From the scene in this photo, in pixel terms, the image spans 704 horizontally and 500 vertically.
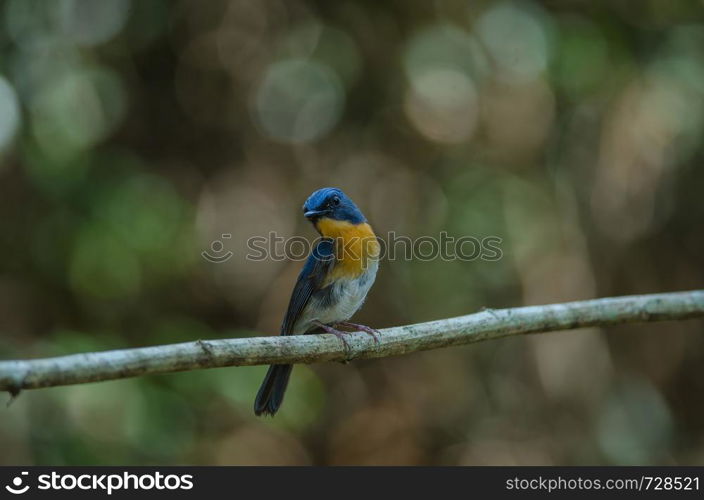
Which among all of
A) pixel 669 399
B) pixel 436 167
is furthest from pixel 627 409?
pixel 436 167

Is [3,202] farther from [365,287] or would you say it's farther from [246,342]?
[246,342]

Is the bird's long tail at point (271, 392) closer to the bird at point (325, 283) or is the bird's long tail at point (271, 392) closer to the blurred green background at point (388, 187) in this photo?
the bird at point (325, 283)

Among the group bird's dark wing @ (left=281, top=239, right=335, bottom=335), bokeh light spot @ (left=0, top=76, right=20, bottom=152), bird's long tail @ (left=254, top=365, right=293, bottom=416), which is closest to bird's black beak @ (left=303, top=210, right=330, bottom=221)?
bird's dark wing @ (left=281, top=239, right=335, bottom=335)

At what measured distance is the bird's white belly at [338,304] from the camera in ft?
15.1

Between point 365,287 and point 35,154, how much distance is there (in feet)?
11.4

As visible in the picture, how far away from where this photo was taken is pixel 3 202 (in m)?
7.05

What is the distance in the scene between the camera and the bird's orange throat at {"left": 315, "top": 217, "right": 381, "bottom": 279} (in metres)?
4.66

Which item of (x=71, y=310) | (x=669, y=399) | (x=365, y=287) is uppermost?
(x=365, y=287)

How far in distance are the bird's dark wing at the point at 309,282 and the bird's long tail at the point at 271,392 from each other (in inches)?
10.8

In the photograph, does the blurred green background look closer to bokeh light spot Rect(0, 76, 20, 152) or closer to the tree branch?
bokeh light spot Rect(0, 76, 20, 152)

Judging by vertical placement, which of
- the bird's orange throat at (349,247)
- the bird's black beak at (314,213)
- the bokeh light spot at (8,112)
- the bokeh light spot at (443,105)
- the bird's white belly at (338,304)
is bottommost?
the bird's white belly at (338,304)

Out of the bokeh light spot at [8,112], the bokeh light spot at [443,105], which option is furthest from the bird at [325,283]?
the bokeh light spot at [443,105]

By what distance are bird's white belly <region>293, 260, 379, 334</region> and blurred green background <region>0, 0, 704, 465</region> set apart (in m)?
1.81

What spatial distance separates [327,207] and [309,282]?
51 centimetres
